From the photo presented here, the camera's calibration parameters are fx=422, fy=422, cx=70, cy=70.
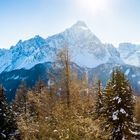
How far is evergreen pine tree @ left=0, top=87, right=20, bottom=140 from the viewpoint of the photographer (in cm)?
5012

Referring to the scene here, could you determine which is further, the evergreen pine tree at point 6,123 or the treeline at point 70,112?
the evergreen pine tree at point 6,123

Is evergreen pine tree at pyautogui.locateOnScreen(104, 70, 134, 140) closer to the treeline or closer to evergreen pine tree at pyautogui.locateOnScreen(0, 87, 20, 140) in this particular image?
the treeline

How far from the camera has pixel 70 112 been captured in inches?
842

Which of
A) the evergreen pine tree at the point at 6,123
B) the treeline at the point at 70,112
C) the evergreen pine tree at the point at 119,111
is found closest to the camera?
the treeline at the point at 70,112

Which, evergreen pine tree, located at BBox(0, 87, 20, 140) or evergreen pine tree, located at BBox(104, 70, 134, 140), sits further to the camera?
evergreen pine tree, located at BBox(0, 87, 20, 140)

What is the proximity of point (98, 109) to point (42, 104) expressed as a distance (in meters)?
25.4

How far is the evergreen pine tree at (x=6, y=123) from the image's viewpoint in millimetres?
50125

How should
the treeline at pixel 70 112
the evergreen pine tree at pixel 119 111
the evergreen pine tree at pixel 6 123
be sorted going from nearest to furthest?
the treeline at pixel 70 112, the evergreen pine tree at pixel 119 111, the evergreen pine tree at pixel 6 123

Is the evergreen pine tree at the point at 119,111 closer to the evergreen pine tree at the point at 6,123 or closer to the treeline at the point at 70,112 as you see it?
the treeline at the point at 70,112

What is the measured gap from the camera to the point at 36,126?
2681 centimetres

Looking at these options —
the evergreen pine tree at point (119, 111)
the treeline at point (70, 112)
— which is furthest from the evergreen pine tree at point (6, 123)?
the evergreen pine tree at point (119, 111)

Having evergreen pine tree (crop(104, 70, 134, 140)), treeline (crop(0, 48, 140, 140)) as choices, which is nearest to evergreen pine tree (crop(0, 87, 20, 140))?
treeline (crop(0, 48, 140, 140))

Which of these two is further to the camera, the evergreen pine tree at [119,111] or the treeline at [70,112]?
the evergreen pine tree at [119,111]

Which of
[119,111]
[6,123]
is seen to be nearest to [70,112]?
[119,111]
